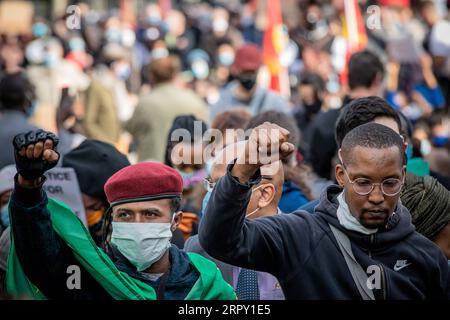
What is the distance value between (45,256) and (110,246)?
0.59 metres

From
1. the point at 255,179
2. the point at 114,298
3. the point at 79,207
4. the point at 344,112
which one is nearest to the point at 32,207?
the point at 114,298

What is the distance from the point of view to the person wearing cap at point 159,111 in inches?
445

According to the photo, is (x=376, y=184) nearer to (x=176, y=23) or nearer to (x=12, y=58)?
(x=12, y=58)

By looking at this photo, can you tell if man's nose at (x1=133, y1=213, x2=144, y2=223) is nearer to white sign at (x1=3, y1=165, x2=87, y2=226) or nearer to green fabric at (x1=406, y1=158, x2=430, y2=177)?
white sign at (x1=3, y1=165, x2=87, y2=226)

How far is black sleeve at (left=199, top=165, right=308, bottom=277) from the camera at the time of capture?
14.1 ft

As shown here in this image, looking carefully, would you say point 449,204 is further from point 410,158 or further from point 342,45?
point 342,45

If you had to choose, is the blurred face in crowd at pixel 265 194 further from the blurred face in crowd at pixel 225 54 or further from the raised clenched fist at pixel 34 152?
the blurred face in crowd at pixel 225 54

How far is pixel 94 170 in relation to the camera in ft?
22.4

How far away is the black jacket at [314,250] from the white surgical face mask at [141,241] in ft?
2.27

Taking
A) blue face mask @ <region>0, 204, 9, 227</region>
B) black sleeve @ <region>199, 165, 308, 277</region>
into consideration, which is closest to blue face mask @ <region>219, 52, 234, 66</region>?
blue face mask @ <region>0, 204, 9, 227</region>

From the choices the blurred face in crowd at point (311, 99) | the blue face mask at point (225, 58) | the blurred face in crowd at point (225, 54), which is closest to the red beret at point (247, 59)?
the blurred face in crowd at point (311, 99)

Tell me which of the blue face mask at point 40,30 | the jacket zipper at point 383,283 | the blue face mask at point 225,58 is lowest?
the jacket zipper at point 383,283

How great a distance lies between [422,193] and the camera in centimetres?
560

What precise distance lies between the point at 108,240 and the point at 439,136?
678cm
